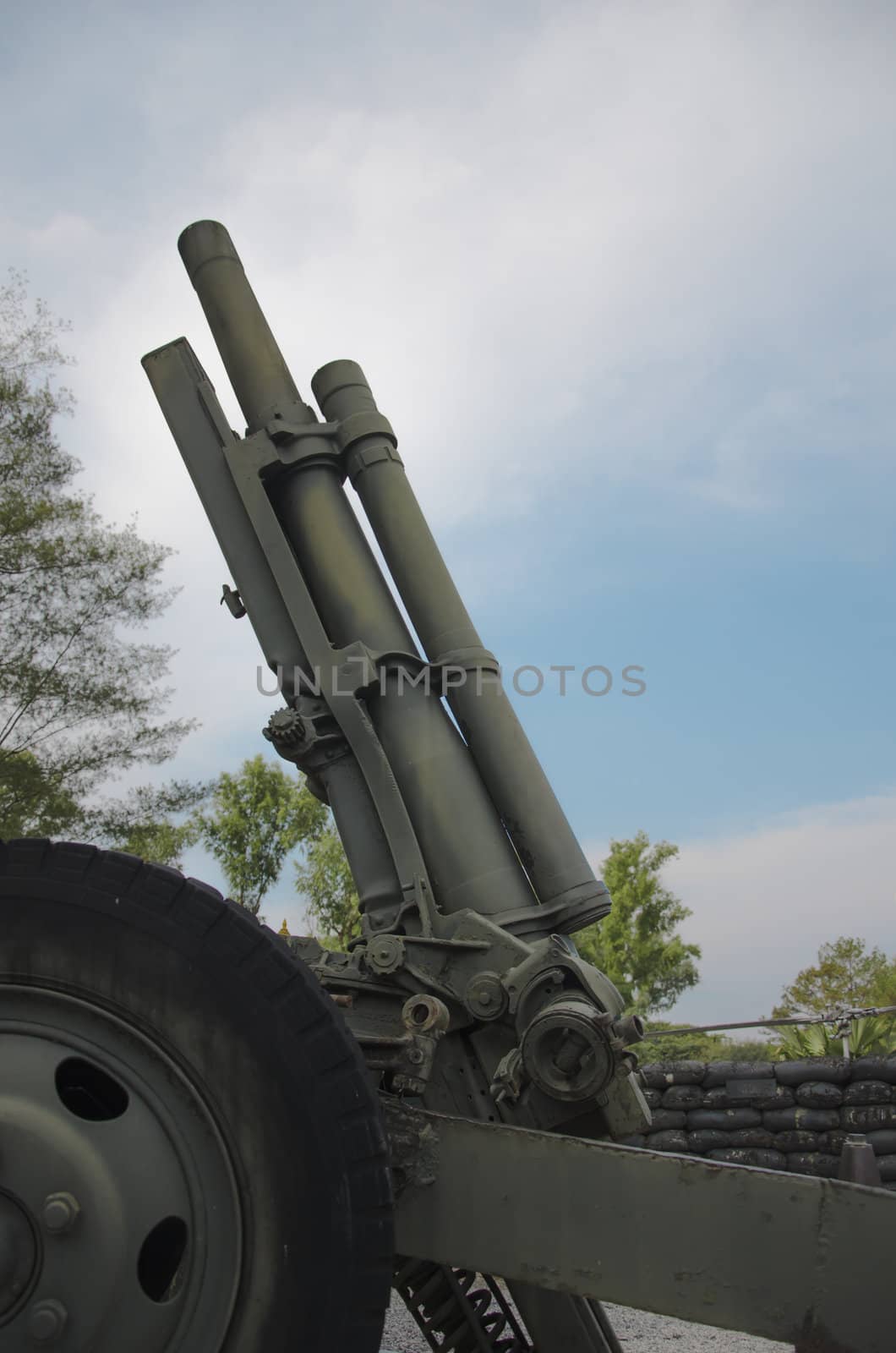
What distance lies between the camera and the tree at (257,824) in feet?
94.2

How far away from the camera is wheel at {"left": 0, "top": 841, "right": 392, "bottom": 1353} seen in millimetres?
1890

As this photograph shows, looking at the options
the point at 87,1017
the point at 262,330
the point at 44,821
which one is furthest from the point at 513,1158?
the point at 44,821

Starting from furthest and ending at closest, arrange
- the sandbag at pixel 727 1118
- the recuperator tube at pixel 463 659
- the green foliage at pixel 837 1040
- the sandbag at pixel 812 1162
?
1. the green foliage at pixel 837 1040
2. the sandbag at pixel 727 1118
3. the sandbag at pixel 812 1162
4. the recuperator tube at pixel 463 659

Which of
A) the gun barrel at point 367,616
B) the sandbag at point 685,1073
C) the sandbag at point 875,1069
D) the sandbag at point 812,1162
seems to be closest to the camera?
the gun barrel at point 367,616

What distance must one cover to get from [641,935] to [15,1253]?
28374 mm

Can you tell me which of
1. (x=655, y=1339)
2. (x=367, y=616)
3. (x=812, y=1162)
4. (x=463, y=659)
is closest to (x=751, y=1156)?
(x=812, y=1162)

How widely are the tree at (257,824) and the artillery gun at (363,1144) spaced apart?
25.3 metres

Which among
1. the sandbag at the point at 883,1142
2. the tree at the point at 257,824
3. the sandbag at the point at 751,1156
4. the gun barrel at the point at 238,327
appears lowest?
the sandbag at the point at 751,1156

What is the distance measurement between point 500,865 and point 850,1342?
1675mm

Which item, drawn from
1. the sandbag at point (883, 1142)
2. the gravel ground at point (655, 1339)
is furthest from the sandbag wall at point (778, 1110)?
the gravel ground at point (655, 1339)

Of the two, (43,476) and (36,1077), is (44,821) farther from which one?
(36,1077)

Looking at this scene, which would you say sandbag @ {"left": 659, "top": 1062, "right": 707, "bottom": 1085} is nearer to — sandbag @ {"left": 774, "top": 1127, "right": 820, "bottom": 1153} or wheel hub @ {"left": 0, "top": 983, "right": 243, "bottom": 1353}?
sandbag @ {"left": 774, "top": 1127, "right": 820, "bottom": 1153}

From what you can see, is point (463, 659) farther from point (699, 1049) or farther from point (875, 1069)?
point (699, 1049)

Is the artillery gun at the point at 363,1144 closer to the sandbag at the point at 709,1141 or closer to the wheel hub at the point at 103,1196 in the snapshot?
the wheel hub at the point at 103,1196
